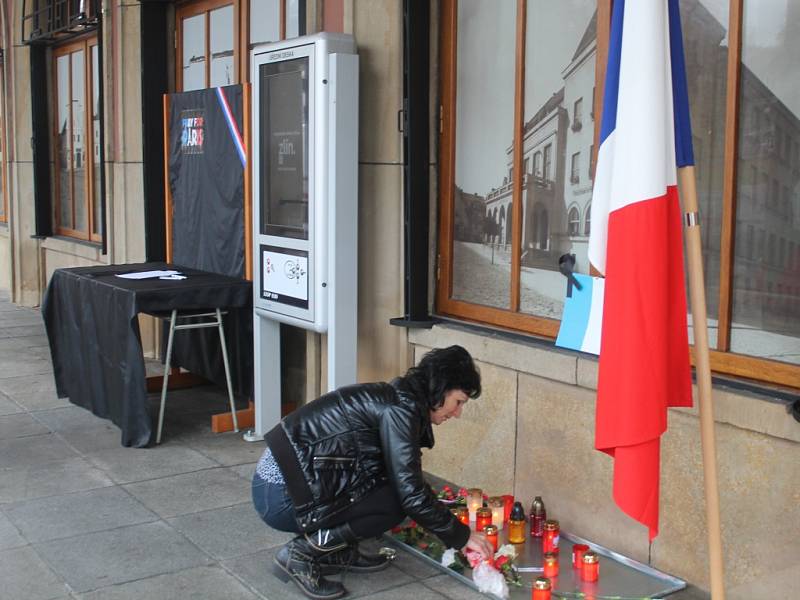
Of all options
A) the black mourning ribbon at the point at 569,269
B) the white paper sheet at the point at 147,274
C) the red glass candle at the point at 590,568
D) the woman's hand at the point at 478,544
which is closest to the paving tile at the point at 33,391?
the white paper sheet at the point at 147,274

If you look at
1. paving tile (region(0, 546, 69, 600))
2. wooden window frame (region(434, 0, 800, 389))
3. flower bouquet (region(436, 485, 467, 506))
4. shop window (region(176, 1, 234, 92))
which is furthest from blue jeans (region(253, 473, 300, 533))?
shop window (region(176, 1, 234, 92))

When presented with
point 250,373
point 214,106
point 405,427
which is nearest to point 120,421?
point 250,373

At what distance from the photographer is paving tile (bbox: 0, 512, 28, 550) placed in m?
4.95

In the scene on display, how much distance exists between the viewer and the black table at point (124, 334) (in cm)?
650

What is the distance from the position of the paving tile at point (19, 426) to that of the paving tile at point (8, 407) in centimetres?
11

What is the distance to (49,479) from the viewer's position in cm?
598

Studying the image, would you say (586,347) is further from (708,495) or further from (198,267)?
(198,267)

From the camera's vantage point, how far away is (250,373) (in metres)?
7.19

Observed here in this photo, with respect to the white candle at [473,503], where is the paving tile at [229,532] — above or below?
below

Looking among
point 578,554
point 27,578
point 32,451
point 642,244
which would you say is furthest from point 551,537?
point 32,451

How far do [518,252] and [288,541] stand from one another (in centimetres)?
189

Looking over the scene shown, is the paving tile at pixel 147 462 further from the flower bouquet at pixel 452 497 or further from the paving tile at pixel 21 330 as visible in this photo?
the paving tile at pixel 21 330

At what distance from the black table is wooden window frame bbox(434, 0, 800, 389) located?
1.57 m

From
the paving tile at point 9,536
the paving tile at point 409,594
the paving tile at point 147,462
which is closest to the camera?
the paving tile at point 409,594
